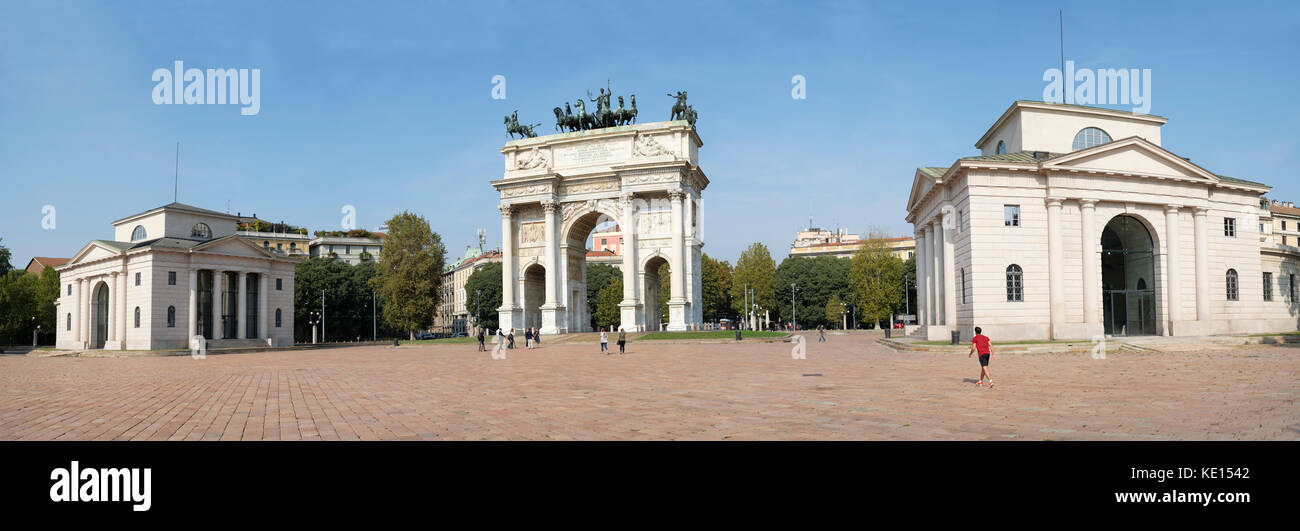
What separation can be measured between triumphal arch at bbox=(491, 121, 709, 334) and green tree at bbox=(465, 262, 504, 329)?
110 feet

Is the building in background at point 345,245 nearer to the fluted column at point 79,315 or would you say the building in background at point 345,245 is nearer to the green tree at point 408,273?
the green tree at point 408,273

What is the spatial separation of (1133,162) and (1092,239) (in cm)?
443

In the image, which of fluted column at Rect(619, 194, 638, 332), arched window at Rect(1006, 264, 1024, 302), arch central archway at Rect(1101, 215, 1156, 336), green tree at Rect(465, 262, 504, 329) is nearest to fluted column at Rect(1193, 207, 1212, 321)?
arch central archway at Rect(1101, 215, 1156, 336)

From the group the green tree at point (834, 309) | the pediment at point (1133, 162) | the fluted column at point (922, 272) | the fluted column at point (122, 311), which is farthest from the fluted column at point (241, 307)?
the green tree at point (834, 309)

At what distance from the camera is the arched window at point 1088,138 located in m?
39.7

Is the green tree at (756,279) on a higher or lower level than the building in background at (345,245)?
→ lower

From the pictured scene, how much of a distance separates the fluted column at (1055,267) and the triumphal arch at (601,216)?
89.3 ft

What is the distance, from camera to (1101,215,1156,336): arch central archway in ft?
125

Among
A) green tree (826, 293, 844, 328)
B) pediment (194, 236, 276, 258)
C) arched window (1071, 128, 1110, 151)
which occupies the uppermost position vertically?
arched window (1071, 128, 1110, 151)

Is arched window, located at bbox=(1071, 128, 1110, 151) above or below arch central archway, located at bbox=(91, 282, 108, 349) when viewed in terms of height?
above

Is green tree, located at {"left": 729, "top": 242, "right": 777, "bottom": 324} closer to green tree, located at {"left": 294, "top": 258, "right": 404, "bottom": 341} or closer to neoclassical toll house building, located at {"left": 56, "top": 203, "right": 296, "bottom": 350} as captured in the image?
green tree, located at {"left": 294, "top": 258, "right": 404, "bottom": 341}

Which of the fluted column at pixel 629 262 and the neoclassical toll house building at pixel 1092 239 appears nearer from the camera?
the neoclassical toll house building at pixel 1092 239

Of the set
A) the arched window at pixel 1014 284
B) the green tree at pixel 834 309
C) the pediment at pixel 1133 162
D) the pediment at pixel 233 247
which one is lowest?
the green tree at pixel 834 309
